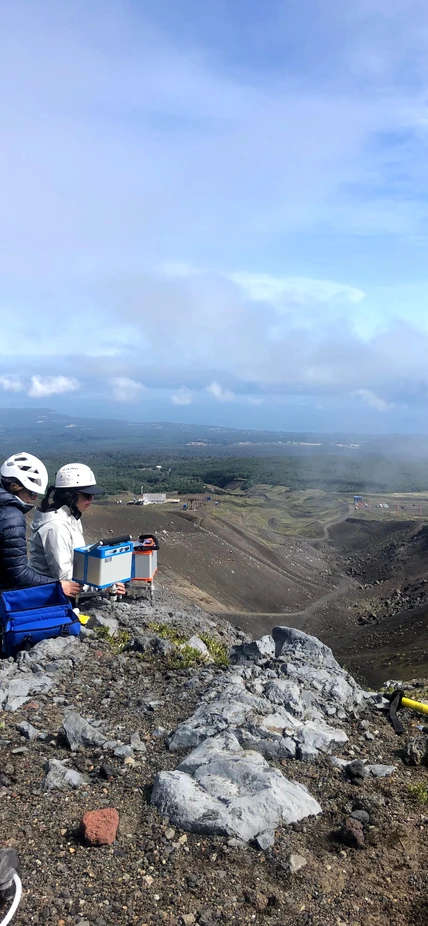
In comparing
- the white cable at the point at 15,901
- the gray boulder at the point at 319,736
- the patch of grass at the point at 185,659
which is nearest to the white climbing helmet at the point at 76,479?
the patch of grass at the point at 185,659

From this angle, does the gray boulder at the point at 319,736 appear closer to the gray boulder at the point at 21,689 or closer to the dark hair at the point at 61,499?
the gray boulder at the point at 21,689

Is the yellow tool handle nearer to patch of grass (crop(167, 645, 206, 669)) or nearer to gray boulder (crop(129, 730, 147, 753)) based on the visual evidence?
patch of grass (crop(167, 645, 206, 669))

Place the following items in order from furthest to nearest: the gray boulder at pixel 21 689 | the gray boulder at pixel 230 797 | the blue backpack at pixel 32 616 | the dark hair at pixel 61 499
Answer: the dark hair at pixel 61 499 → the blue backpack at pixel 32 616 → the gray boulder at pixel 21 689 → the gray boulder at pixel 230 797

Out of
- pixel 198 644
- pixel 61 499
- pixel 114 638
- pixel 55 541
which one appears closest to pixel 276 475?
pixel 198 644

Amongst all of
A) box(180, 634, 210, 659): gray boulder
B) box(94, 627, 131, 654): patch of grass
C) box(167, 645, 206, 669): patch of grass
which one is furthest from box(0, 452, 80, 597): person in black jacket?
box(180, 634, 210, 659): gray boulder

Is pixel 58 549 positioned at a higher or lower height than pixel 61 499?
lower

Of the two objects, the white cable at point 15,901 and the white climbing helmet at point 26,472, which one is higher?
the white climbing helmet at point 26,472

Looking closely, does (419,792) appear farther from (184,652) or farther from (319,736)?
(184,652)
